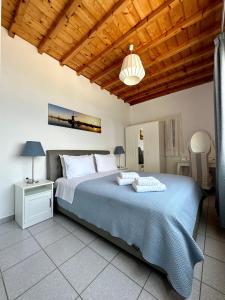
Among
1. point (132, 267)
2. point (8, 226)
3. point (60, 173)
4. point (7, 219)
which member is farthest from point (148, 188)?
point (7, 219)

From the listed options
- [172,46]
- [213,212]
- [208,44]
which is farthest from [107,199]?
[208,44]

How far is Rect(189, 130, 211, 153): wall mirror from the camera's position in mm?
3424

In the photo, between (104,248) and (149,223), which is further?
(104,248)

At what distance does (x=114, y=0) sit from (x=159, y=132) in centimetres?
289

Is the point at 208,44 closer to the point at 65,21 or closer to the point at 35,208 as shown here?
the point at 65,21

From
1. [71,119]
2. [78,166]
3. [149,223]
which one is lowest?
[149,223]

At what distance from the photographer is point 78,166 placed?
2.58m

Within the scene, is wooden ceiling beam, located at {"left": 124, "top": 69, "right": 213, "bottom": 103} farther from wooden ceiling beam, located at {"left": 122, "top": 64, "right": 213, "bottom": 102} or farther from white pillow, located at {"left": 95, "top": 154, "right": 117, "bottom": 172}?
white pillow, located at {"left": 95, "top": 154, "right": 117, "bottom": 172}

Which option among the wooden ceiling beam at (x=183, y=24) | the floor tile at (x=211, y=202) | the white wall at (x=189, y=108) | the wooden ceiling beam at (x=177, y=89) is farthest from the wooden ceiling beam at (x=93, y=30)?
the floor tile at (x=211, y=202)

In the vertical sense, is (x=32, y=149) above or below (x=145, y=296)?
above

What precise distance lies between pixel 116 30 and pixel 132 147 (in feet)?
9.70

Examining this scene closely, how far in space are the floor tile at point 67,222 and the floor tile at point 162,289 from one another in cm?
115

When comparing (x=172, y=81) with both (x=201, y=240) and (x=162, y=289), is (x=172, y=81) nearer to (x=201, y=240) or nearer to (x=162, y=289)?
(x=201, y=240)

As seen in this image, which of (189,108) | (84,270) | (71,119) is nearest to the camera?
(84,270)
